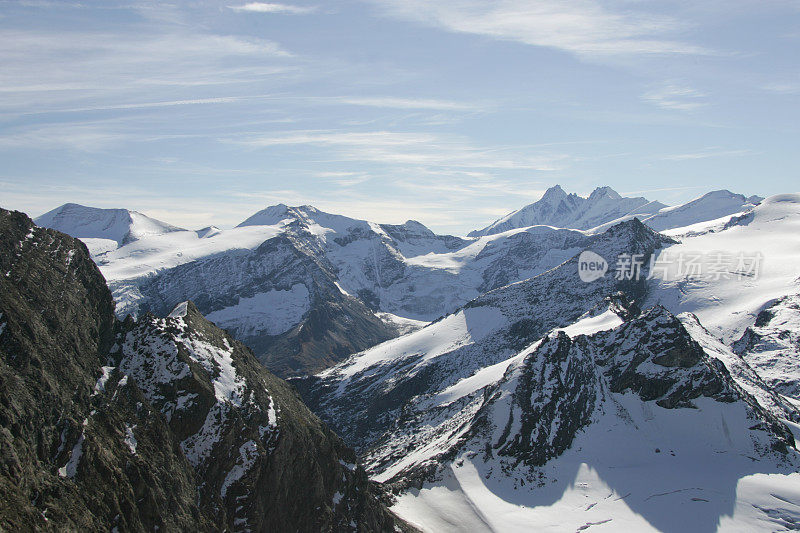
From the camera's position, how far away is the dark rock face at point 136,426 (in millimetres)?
35688

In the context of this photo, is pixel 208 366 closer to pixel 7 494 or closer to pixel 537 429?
pixel 7 494

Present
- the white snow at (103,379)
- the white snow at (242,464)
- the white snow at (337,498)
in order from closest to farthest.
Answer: the white snow at (103,379)
the white snow at (242,464)
the white snow at (337,498)

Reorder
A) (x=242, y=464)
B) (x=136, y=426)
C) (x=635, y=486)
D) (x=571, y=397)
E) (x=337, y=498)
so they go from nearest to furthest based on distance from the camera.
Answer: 1. (x=136, y=426)
2. (x=242, y=464)
3. (x=337, y=498)
4. (x=635, y=486)
5. (x=571, y=397)

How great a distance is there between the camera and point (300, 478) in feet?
200

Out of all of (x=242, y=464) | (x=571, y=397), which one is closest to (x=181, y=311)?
(x=242, y=464)

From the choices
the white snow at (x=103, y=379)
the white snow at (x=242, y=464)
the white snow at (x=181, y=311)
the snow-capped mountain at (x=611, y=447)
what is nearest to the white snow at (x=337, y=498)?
the white snow at (x=242, y=464)

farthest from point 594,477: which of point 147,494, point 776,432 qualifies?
point 147,494

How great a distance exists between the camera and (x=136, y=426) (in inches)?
1799

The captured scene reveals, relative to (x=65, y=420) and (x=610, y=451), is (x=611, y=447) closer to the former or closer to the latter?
(x=610, y=451)

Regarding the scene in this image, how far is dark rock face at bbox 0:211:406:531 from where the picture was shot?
3569 cm

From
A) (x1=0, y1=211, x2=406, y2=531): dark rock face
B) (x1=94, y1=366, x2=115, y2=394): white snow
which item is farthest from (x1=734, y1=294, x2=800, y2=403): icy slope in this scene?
(x1=94, y1=366, x2=115, y2=394): white snow

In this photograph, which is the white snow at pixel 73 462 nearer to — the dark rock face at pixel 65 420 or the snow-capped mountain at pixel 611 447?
the dark rock face at pixel 65 420

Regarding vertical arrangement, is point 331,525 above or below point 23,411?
below

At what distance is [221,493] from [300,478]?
34.0 ft
